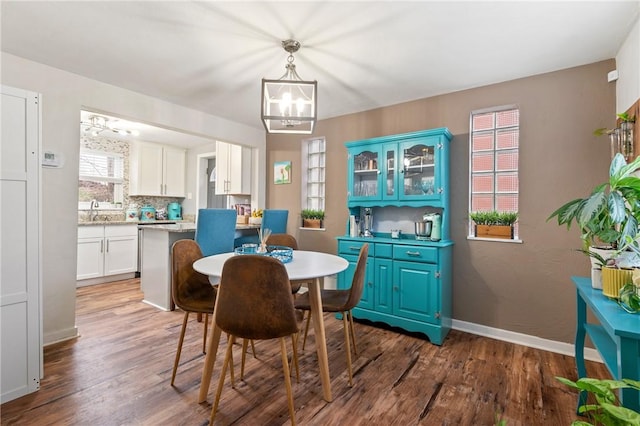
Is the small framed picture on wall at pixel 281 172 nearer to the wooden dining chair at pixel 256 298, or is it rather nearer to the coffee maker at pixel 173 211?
the coffee maker at pixel 173 211

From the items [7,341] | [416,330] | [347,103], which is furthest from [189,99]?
[416,330]

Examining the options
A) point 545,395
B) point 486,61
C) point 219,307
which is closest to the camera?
point 219,307

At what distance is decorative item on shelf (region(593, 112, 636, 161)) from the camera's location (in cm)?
198

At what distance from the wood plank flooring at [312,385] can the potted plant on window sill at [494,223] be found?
3.27ft

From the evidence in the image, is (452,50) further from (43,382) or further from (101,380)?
(43,382)

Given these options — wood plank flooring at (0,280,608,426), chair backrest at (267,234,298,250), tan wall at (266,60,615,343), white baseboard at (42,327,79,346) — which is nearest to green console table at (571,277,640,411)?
wood plank flooring at (0,280,608,426)

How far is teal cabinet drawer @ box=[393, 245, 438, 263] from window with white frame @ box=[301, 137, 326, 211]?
154cm

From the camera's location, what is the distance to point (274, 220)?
12.3 feet

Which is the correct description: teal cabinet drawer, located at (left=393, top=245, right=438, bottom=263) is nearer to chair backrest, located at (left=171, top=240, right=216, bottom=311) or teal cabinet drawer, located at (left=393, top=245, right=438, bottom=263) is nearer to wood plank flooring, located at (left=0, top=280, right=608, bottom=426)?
wood plank flooring, located at (left=0, top=280, right=608, bottom=426)

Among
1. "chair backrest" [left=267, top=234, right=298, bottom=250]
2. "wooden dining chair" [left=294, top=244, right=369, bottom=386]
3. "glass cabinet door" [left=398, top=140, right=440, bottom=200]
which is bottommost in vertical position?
"wooden dining chair" [left=294, top=244, right=369, bottom=386]

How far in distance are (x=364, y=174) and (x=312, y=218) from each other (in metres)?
1.07

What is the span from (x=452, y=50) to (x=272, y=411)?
2.82 m

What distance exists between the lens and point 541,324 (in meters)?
2.58

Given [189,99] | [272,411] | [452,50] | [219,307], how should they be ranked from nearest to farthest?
[219,307]
[272,411]
[452,50]
[189,99]
